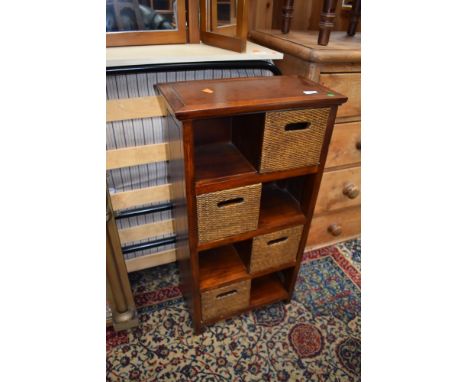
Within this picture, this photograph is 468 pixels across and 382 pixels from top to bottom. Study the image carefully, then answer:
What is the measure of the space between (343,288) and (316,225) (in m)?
0.33

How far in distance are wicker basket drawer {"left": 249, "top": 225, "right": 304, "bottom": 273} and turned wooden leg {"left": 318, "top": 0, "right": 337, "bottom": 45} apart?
0.68m

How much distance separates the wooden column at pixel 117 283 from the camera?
1.00 m

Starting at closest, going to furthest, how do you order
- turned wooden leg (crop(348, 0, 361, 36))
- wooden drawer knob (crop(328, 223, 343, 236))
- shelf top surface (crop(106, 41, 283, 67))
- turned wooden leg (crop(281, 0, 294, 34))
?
shelf top surface (crop(106, 41, 283, 67)), turned wooden leg (crop(281, 0, 294, 34)), turned wooden leg (crop(348, 0, 361, 36)), wooden drawer knob (crop(328, 223, 343, 236))

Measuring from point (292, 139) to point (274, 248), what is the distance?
1.42 ft

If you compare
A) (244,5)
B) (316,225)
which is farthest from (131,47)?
(316,225)

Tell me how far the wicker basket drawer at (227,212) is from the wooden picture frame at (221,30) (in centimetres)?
51

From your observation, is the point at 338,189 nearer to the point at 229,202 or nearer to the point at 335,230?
the point at 335,230

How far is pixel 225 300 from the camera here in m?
1.19

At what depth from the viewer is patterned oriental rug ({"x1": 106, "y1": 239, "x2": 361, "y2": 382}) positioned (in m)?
1.13

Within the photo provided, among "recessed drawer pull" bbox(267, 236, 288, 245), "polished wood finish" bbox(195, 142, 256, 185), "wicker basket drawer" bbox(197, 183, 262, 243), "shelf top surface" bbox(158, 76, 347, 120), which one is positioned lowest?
"recessed drawer pull" bbox(267, 236, 288, 245)

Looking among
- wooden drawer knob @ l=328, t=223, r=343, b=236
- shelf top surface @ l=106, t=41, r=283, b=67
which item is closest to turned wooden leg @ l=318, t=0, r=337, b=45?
shelf top surface @ l=106, t=41, r=283, b=67

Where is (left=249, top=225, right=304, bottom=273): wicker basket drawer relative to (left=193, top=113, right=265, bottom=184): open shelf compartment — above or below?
below

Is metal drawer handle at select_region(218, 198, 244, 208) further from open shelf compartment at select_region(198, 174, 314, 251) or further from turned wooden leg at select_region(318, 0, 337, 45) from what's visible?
turned wooden leg at select_region(318, 0, 337, 45)
